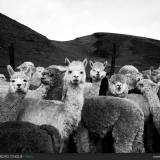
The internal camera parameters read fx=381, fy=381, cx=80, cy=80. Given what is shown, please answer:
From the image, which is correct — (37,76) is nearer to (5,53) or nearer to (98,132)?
(98,132)

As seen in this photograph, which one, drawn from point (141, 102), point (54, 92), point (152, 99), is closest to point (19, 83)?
point (54, 92)

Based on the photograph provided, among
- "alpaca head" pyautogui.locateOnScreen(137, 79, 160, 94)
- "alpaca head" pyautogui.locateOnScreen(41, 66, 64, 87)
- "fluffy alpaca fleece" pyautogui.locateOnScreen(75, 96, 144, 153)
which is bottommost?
"fluffy alpaca fleece" pyautogui.locateOnScreen(75, 96, 144, 153)

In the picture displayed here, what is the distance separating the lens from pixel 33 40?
31766mm

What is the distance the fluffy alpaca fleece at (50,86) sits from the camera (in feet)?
23.1

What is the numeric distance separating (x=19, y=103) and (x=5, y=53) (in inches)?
777

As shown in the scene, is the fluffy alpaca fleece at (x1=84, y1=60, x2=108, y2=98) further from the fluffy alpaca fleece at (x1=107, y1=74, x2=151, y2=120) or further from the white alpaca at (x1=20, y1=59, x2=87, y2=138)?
the white alpaca at (x1=20, y1=59, x2=87, y2=138)

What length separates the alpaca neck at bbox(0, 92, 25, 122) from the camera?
18.7 feet

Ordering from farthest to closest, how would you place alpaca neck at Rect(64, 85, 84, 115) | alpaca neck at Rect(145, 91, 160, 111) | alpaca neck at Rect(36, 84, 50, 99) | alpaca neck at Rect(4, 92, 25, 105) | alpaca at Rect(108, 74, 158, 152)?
alpaca neck at Rect(36, 84, 50, 99)
alpaca neck at Rect(145, 91, 160, 111)
alpaca at Rect(108, 74, 158, 152)
alpaca neck at Rect(4, 92, 25, 105)
alpaca neck at Rect(64, 85, 84, 115)

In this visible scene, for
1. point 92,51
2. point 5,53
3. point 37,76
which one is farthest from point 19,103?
point 92,51

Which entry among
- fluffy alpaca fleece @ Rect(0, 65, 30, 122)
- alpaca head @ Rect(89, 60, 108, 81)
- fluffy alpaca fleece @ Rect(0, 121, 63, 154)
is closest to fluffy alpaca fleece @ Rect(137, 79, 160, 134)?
alpaca head @ Rect(89, 60, 108, 81)

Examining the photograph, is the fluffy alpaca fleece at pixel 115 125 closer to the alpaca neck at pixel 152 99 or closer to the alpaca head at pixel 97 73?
the alpaca neck at pixel 152 99

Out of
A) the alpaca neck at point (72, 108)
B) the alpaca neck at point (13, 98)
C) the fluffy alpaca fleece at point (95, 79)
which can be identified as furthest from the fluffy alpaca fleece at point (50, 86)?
the alpaca neck at point (72, 108)

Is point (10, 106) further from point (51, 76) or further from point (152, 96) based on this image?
point (152, 96)

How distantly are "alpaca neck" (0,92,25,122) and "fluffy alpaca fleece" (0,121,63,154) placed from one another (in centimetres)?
145
